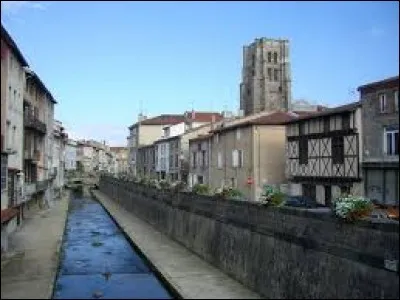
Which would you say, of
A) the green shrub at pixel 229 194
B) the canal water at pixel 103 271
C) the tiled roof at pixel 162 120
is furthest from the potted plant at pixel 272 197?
the tiled roof at pixel 162 120

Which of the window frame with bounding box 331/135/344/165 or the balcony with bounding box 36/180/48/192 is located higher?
the window frame with bounding box 331/135/344/165

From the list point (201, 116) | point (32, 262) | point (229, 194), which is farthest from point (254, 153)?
point (201, 116)

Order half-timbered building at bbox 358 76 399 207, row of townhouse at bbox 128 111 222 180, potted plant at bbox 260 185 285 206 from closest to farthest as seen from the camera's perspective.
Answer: potted plant at bbox 260 185 285 206 → half-timbered building at bbox 358 76 399 207 → row of townhouse at bbox 128 111 222 180

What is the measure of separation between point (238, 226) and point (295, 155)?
2896 cm

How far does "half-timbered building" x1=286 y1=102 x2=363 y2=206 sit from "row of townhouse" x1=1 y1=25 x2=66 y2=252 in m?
22.2

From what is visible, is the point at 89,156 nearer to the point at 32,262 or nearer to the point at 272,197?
the point at 32,262

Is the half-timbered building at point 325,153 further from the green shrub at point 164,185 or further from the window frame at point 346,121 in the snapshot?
the green shrub at point 164,185

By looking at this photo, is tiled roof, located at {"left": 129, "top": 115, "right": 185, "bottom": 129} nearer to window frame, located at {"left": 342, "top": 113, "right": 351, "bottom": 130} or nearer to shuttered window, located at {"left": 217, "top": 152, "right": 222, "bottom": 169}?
shuttered window, located at {"left": 217, "top": 152, "right": 222, "bottom": 169}

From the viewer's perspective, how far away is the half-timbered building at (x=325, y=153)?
43.9 metres

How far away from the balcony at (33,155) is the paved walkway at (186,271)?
452 inches

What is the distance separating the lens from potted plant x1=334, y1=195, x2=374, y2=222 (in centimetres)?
1538

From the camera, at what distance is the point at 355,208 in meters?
15.5

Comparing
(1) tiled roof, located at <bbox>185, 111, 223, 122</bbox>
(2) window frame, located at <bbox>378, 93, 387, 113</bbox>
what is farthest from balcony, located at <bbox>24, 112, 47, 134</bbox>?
(1) tiled roof, located at <bbox>185, 111, 223, 122</bbox>

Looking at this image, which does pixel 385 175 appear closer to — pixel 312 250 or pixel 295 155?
pixel 295 155
